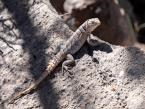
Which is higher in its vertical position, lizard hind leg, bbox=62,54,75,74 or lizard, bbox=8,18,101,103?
lizard, bbox=8,18,101,103

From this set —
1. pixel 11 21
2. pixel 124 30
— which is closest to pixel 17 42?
pixel 11 21

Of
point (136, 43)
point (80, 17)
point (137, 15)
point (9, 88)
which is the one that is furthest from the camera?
point (137, 15)

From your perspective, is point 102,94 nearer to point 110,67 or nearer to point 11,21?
point 110,67

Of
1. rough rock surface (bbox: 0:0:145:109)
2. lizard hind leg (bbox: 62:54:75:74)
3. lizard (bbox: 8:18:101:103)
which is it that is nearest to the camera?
rough rock surface (bbox: 0:0:145:109)

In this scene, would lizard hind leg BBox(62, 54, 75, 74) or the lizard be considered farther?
lizard hind leg BBox(62, 54, 75, 74)

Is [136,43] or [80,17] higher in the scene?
[80,17]
